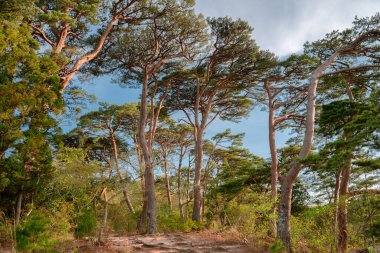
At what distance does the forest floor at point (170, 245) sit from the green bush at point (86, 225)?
1.83 metres

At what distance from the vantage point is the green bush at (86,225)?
13155mm

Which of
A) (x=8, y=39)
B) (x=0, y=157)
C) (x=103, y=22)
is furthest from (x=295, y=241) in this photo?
(x=103, y=22)

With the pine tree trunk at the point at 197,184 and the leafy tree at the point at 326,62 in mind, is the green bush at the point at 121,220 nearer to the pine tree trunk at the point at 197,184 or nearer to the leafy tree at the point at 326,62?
the pine tree trunk at the point at 197,184

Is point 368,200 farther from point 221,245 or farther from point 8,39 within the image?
point 8,39

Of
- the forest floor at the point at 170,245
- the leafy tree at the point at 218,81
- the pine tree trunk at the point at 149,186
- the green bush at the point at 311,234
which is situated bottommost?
the forest floor at the point at 170,245

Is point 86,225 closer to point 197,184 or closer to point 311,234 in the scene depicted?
point 197,184

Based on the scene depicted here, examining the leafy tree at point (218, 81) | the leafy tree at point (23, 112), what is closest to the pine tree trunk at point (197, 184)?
the leafy tree at point (218, 81)

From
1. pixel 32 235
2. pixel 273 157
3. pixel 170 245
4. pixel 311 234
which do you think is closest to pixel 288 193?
pixel 311 234

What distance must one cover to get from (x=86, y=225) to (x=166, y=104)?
8.11 meters

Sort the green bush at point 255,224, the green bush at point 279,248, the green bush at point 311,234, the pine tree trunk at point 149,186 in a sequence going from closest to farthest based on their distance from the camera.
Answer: the green bush at point 311,234, the green bush at point 279,248, the green bush at point 255,224, the pine tree trunk at point 149,186

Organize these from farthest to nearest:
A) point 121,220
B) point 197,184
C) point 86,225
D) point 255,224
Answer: point 121,220
point 197,184
point 86,225
point 255,224

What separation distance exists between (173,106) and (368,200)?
38.3ft

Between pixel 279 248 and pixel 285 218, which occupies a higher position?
pixel 285 218

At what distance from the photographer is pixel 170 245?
38.1 feet
